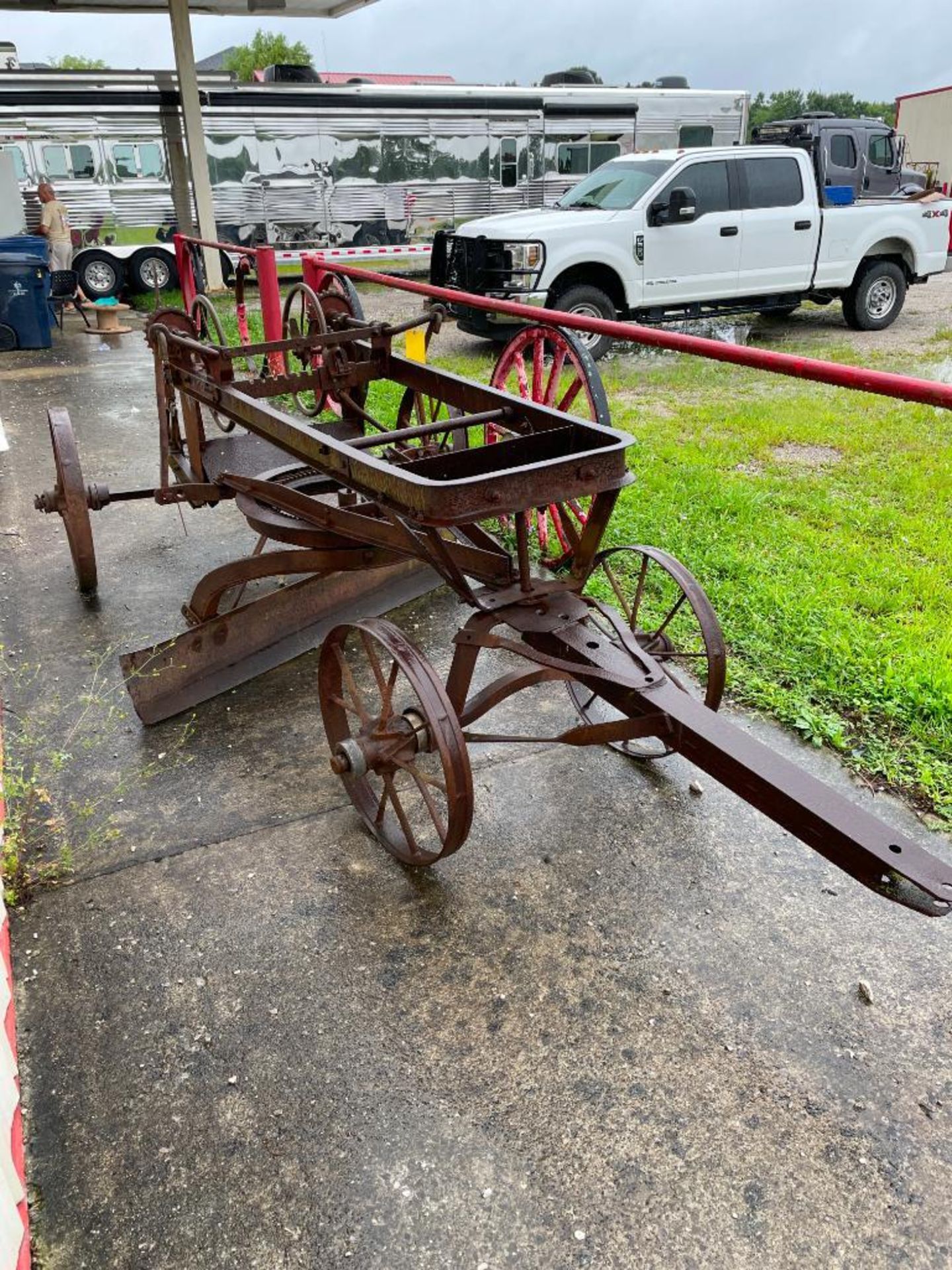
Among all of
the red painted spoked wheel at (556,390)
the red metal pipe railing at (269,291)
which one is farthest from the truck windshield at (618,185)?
the red painted spoked wheel at (556,390)

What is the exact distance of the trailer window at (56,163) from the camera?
15.2m

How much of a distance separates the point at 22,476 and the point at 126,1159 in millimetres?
5906

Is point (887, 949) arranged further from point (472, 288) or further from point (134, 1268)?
point (472, 288)

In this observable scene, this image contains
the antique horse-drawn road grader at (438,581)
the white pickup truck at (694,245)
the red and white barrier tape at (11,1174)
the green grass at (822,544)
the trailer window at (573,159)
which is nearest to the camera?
the red and white barrier tape at (11,1174)

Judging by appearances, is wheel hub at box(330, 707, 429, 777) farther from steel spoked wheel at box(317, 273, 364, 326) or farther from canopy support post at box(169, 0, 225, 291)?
canopy support post at box(169, 0, 225, 291)

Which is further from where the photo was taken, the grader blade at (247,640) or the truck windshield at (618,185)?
the truck windshield at (618,185)

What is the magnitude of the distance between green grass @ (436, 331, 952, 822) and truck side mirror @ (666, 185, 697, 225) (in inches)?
88.5

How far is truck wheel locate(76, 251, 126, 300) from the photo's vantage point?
1563 centimetres

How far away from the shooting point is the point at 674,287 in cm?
1055

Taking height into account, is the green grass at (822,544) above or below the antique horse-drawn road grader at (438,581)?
below

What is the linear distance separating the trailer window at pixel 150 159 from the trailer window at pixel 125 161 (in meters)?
0.10

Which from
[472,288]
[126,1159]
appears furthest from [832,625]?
[472,288]

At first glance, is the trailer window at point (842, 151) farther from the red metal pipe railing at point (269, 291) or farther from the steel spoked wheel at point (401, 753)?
the steel spoked wheel at point (401, 753)

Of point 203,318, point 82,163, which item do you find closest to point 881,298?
point 203,318
